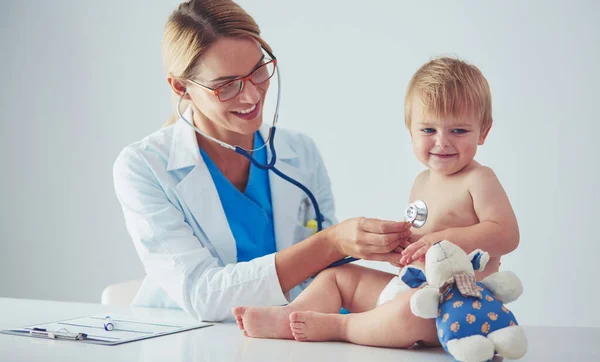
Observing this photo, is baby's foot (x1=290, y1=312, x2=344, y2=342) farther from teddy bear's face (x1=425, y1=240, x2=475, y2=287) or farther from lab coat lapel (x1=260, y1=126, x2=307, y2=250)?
lab coat lapel (x1=260, y1=126, x2=307, y2=250)

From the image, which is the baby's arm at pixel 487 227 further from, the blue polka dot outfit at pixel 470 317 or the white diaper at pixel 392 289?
the blue polka dot outfit at pixel 470 317

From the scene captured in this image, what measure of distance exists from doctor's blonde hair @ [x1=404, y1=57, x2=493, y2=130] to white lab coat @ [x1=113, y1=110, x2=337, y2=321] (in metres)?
0.49

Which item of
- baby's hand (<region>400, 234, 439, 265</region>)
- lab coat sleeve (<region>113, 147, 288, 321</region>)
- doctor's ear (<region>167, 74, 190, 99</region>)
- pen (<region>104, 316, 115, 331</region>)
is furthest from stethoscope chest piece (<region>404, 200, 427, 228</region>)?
doctor's ear (<region>167, 74, 190, 99</region>)

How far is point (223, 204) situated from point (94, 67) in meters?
2.51

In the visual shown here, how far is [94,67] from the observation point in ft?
13.4

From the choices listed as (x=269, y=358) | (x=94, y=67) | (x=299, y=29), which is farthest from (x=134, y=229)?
(x=94, y=67)

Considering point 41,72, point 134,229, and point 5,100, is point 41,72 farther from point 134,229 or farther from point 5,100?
point 134,229

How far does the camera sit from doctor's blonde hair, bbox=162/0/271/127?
5.70 ft

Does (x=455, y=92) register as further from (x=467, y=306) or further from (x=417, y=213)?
(x=467, y=306)

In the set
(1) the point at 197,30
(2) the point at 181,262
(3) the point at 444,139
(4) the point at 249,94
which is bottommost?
(2) the point at 181,262

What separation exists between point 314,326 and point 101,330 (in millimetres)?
453

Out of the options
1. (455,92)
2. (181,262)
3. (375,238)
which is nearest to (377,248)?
(375,238)

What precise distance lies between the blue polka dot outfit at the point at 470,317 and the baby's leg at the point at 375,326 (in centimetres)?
7

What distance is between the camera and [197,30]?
175cm
